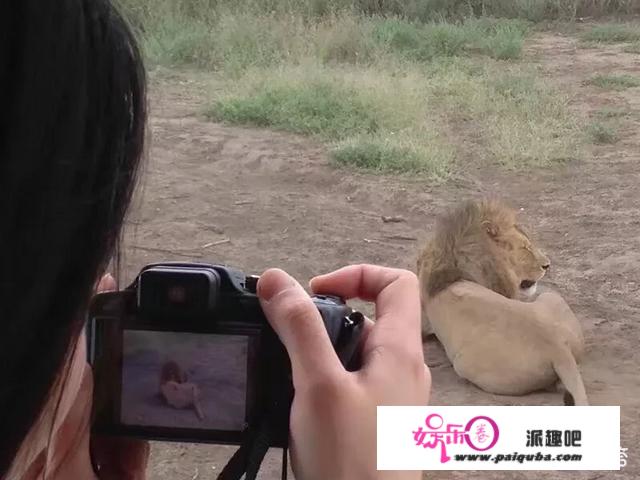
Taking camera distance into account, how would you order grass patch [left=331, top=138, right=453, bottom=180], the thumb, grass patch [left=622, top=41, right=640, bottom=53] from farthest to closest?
grass patch [left=622, top=41, right=640, bottom=53], grass patch [left=331, top=138, right=453, bottom=180], the thumb

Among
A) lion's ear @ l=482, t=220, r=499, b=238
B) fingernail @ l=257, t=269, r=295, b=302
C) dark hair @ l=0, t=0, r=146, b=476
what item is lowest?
lion's ear @ l=482, t=220, r=499, b=238

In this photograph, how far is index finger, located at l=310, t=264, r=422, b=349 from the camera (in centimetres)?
49

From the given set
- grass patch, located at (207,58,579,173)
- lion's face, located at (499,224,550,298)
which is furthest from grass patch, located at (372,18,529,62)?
lion's face, located at (499,224,550,298)

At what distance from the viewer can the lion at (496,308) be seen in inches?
63.9

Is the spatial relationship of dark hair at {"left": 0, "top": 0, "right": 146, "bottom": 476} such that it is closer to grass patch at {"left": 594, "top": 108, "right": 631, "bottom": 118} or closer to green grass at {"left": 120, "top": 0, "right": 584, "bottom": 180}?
green grass at {"left": 120, "top": 0, "right": 584, "bottom": 180}

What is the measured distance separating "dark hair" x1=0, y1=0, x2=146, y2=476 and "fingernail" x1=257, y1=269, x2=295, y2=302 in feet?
0.36

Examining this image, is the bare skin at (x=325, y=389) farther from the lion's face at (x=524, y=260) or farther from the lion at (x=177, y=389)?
the lion's face at (x=524, y=260)

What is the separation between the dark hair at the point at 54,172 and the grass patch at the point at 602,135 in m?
2.46

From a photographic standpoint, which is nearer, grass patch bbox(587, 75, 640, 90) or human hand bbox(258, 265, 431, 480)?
human hand bbox(258, 265, 431, 480)

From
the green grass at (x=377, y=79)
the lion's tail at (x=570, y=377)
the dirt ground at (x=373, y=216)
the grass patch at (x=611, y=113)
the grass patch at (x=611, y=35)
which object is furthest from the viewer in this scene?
the grass patch at (x=611, y=35)

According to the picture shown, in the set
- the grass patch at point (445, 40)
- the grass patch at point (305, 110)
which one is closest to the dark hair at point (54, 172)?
the grass patch at point (305, 110)

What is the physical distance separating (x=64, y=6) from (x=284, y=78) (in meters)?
2.64

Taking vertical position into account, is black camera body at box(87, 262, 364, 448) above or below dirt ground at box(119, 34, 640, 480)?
above

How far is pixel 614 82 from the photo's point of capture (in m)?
3.23
